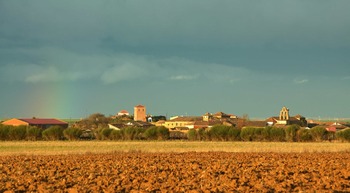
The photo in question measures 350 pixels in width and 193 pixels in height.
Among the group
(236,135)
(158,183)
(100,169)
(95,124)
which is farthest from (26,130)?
(95,124)

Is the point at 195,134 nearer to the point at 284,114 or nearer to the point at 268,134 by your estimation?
the point at 268,134

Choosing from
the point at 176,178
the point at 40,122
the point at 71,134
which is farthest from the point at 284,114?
the point at 176,178

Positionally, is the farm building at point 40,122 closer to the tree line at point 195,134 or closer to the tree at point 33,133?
the tree at point 33,133

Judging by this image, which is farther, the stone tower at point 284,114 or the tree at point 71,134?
the stone tower at point 284,114

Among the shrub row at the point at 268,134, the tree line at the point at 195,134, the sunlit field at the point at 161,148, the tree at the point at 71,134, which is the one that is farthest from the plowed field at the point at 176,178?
the tree at the point at 71,134

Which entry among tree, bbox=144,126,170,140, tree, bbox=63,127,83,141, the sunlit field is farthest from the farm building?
the sunlit field

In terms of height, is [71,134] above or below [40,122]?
below

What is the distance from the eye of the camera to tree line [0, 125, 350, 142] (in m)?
76.9

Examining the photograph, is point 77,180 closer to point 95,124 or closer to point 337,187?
point 337,187

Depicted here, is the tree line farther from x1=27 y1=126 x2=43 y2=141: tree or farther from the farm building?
the farm building

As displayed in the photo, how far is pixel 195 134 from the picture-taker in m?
81.6

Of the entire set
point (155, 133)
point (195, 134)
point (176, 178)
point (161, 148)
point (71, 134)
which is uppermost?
point (71, 134)

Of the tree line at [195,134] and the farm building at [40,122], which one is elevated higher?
the farm building at [40,122]

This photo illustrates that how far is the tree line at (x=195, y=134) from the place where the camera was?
76.9 metres
